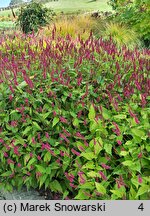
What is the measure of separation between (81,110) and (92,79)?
2.00 feet

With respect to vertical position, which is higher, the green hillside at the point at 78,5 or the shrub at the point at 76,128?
the green hillside at the point at 78,5

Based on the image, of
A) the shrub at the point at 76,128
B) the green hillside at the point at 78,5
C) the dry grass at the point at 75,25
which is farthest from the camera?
the green hillside at the point at 78,5

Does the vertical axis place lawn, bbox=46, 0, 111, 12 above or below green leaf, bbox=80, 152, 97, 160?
above

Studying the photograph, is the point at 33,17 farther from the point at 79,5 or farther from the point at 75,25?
the point at 79,5

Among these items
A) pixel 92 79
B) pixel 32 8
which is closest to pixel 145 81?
pixel 92 79

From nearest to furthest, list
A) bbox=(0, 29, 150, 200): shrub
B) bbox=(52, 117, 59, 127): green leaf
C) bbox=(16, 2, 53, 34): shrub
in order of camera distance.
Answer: bbox=(0, 29, 150, 200): shrub < bbox=(52, 117, 59, 127): green leaf < bbox=(16, 2, 53, 34): shrub

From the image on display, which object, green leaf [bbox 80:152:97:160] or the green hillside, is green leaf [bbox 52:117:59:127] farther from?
the green hillside

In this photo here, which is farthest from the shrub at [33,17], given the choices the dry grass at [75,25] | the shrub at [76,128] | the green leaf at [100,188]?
the green leaf at [100,188]

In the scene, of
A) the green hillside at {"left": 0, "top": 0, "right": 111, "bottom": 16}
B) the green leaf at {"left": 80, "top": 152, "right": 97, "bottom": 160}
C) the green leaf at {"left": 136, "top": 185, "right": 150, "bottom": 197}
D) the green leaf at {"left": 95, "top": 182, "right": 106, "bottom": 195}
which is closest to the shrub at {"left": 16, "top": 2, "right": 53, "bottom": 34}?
the green hillside at {"left": 0, "top": 0, "right": 111, "bottom": 16}

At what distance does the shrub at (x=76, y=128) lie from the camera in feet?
10.3

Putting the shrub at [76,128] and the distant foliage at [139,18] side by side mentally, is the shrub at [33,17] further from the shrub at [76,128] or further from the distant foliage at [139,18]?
the shrub at [76,128]

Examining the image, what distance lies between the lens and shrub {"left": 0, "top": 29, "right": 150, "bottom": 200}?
315cm

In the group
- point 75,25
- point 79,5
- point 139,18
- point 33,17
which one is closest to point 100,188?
point 75,25

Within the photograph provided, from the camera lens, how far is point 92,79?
13.1ft
